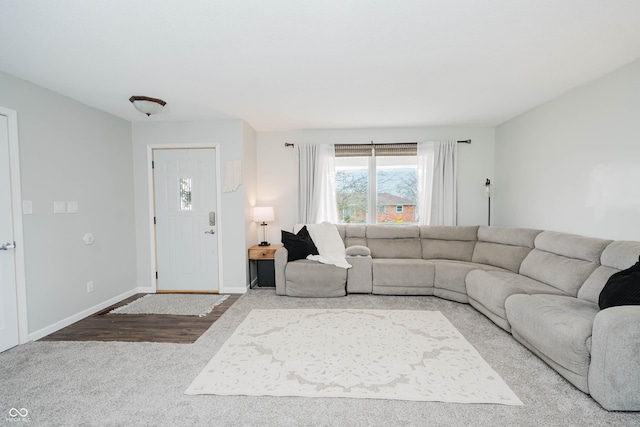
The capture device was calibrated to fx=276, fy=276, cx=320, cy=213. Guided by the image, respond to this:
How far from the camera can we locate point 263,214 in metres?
4.23

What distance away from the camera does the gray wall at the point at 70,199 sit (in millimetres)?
2639

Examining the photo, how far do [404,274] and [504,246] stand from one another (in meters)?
1.35

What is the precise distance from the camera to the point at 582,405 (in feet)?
5.57

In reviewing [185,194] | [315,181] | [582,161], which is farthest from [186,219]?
[582,161]

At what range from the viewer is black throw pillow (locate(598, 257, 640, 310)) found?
181cm

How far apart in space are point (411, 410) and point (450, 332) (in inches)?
47.6

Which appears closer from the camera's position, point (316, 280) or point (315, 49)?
point (315, 49)

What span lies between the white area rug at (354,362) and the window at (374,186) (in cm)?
195

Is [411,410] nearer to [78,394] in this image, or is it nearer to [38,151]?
[78,394]

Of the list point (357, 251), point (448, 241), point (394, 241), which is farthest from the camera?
point (394, 241)

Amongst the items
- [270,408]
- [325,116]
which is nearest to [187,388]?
[270,408]

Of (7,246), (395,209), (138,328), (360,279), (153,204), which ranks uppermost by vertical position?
(153,204)

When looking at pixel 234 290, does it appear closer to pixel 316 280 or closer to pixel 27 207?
pixel 316 280

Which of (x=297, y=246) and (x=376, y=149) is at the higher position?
(x=376, y=149)
